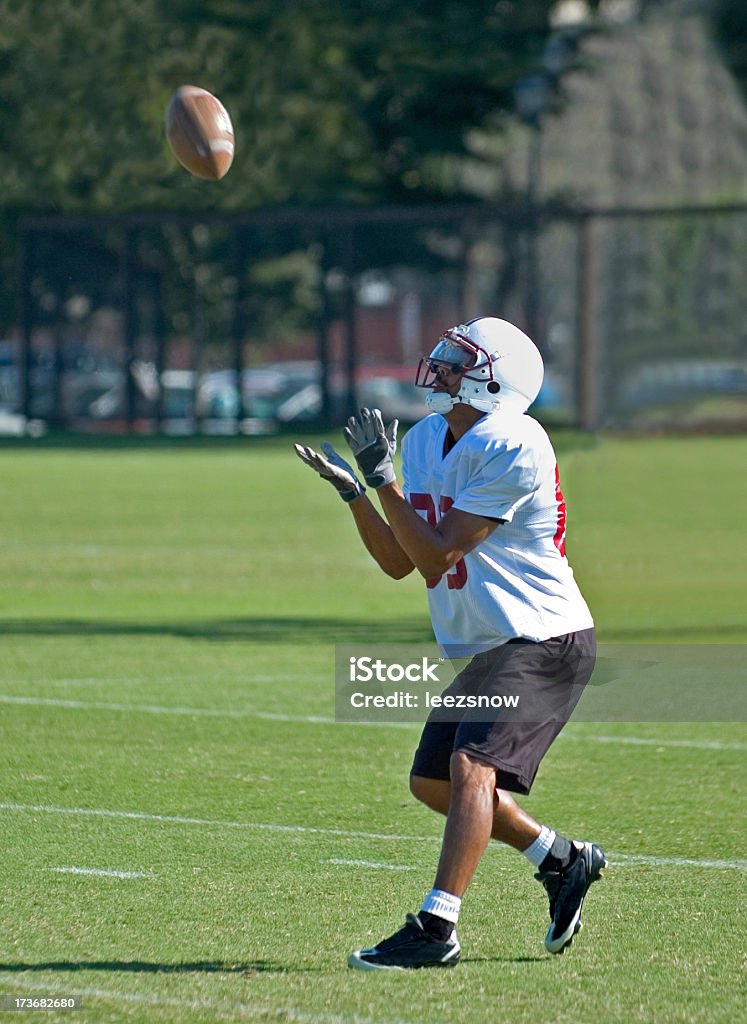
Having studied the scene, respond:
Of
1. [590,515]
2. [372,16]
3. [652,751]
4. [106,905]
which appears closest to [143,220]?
[372,16]

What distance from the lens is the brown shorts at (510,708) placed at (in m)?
5.67

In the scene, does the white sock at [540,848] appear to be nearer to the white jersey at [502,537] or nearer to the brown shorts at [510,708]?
the brown shorts at [510,708]

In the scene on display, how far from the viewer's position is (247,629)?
14008 millimetres

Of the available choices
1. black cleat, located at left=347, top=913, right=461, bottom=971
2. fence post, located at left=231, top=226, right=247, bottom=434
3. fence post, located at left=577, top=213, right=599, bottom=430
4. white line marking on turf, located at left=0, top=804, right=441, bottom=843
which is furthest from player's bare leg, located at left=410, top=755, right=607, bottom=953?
fence post, located at left=231, top=226, right=247, bottom=434

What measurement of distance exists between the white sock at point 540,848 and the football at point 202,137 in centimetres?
593

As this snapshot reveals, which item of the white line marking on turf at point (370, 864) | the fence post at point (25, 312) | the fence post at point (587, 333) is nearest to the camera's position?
the white line marking on turf at point (370, 864)

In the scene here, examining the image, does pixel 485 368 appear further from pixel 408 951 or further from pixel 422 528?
pixel 408 951

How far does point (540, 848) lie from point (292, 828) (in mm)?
1901

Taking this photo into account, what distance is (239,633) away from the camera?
45.2ft

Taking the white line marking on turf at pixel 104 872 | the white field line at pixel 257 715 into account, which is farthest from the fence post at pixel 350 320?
the white line marking on turf at pixel 104 872

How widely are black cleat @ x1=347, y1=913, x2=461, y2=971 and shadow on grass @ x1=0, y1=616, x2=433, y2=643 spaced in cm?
749

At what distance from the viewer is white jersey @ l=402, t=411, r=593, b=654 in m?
5.75

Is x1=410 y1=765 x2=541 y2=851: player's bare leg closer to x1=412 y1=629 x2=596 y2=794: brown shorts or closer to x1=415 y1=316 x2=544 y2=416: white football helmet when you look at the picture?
x1=412 y1=629 x2=596 y2=794: brown shorts

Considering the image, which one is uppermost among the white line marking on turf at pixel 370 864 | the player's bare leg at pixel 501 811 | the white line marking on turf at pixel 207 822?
the player's bare leg at pixel 501 811
